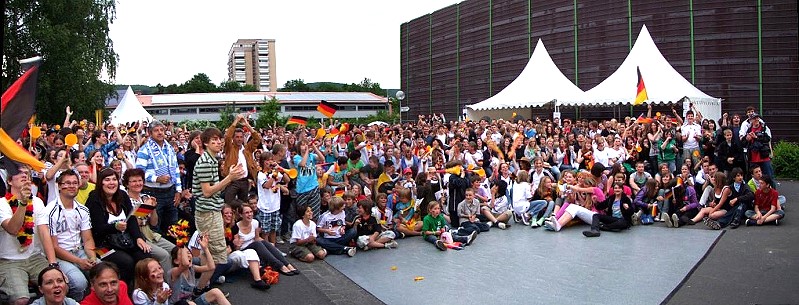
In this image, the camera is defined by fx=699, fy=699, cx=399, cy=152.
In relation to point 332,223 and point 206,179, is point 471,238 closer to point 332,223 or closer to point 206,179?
point 332,223

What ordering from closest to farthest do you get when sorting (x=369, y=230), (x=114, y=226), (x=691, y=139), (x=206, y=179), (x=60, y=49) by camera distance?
(x=114, y=226)
(x=206, y=179)
(x=369, y=230)
(x=691, y=139)
(x=60, y=49)

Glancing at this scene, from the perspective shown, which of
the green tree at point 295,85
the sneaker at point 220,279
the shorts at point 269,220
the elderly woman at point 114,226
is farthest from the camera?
the green tree at point 295,85

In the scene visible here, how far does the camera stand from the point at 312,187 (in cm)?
1057

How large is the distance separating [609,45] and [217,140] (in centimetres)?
2344

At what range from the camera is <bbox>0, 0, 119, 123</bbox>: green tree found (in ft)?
88.1

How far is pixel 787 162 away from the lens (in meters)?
17.0

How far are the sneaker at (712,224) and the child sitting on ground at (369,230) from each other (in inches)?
197

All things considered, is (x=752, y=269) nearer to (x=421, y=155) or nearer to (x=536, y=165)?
(x=536, y=165)

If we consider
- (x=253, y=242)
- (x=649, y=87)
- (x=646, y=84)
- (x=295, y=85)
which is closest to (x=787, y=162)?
(x=649, y=87)

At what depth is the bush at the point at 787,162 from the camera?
55.5 feet

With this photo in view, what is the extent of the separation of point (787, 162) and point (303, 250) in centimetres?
1317

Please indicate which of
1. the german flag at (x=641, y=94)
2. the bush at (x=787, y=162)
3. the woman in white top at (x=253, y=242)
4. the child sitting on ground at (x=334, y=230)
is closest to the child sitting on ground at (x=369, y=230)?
the child sitting on ground at (x=334, y=230)

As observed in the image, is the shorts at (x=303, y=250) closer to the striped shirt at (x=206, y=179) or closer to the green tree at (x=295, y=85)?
the striped shirt at (x=206, y=179)

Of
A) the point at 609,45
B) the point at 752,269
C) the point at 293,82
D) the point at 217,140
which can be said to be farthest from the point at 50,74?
the point at 293,82
